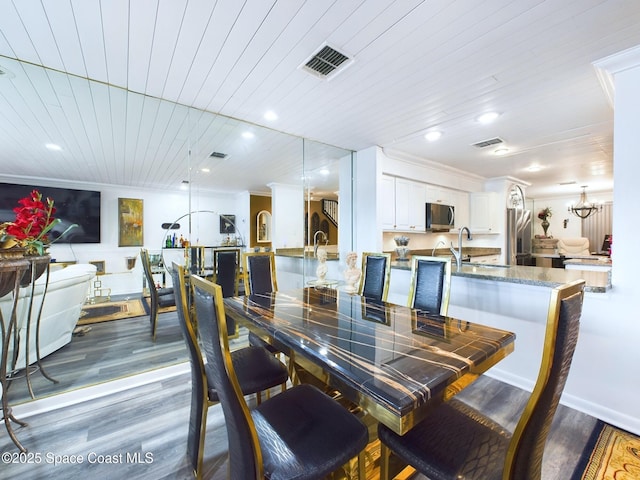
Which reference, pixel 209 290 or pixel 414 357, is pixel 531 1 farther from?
pixel 209 290

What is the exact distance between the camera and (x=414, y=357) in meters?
1.08

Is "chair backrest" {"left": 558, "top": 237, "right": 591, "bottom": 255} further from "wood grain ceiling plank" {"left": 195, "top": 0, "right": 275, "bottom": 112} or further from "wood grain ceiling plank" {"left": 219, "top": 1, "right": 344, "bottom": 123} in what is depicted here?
"wood grain ceiling plank" {"left": 195, "top": 0, "right": 275, "bottom": 112}

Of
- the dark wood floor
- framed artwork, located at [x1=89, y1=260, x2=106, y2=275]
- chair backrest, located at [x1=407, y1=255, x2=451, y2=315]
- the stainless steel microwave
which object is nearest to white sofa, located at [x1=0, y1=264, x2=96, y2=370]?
framed artwork, located at [x1=89, y1=260, x2=106, y2=275]

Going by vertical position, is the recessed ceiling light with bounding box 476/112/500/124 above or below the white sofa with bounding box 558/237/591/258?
above

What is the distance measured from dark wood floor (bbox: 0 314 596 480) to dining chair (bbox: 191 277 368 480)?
0.71 meters

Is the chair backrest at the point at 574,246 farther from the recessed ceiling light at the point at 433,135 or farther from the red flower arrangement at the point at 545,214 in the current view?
the recessed ceiling light at the point at 433,135

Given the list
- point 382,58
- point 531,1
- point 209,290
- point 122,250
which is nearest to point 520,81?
point 531,1

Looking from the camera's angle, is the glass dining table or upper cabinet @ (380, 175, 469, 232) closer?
the glass dining table

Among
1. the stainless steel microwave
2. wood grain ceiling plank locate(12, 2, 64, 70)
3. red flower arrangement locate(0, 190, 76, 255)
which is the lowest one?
red flower arrangement locate(0, 190, 76, 255)

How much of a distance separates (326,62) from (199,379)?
6.99 ft

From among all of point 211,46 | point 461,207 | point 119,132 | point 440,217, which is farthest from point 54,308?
point 461,207

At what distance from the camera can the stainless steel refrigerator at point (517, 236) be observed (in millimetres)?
5641

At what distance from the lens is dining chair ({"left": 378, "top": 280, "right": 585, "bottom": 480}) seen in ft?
2.50

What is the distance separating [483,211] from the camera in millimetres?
5426
